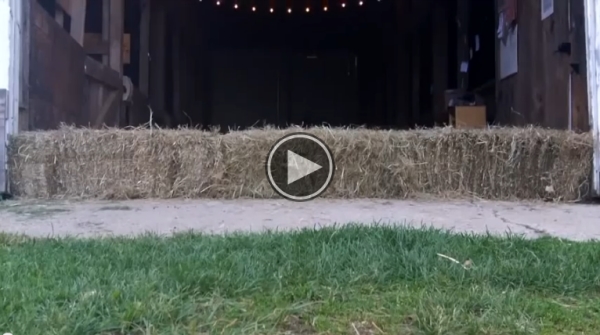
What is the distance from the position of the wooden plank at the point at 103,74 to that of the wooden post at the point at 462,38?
392 cm

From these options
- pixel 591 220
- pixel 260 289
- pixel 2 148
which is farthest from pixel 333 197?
pixel 260 289

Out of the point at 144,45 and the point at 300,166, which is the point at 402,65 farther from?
the point at 300,166

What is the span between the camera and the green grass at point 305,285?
4.87ft

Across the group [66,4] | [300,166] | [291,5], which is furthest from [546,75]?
[291,5]

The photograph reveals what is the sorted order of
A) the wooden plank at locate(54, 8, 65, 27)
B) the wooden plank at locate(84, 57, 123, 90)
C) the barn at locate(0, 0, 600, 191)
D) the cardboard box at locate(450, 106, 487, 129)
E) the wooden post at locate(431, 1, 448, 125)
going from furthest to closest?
the wooden post at locate(431, 1, 448, 125)
the cardboard box at locate(450, 106, 487, 129)
the wooden plank at locate(84, 57, 123, 90)
the wooden plank at locate(54, 8, 65, 27)
the barn at locate(0, 0, 600, 191)

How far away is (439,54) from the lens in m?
9.35

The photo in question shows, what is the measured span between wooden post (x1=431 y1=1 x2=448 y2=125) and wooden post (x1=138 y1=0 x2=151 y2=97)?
380 cm

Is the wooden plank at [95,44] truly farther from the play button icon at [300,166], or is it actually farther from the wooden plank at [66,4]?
the play button icon at [300,166]

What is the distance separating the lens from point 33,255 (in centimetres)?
204

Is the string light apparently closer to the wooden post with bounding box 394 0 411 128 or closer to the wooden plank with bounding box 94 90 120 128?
the wooden post with bounding box 394 0 411 128

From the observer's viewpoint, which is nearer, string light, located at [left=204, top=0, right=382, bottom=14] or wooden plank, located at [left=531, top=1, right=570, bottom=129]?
wooden plank, located at [left=531, top=1, right=570, bottom=129]

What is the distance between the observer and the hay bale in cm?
362

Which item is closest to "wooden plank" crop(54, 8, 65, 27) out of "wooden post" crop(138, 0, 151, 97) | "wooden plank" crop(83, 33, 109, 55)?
"wooden plank" crop(83, 33, 109, 55)

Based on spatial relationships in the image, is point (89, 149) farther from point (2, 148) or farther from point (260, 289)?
point (260, 289)
